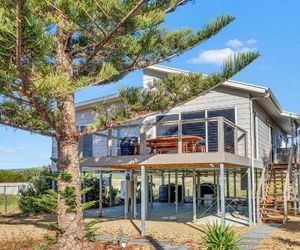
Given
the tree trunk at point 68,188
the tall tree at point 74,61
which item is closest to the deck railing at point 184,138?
the tall tree at point 74,61

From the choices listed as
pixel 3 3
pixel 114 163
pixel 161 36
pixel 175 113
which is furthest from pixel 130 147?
pixel 3 3

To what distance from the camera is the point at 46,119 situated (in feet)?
28.1

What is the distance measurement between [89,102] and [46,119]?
31.6ft

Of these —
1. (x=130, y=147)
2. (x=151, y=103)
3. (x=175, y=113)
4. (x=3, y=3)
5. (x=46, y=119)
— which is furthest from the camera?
(x=175, y=113)

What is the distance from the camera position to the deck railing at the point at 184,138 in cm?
1134

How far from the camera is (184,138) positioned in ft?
37.9

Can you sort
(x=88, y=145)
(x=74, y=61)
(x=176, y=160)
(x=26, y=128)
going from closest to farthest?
(x=26, y=128), (x=74, y=61), (x=176, y=160), (x=88, y=145)

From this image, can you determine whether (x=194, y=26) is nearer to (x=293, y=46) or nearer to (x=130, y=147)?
(x=130, y=147)

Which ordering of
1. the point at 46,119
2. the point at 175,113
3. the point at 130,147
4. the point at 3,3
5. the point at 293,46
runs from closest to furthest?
the point at 3,3 < the point at 46,119 < the point at 130,147 < the point at 175,113 < the point at 293,46

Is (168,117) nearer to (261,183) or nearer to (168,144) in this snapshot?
(168,144)

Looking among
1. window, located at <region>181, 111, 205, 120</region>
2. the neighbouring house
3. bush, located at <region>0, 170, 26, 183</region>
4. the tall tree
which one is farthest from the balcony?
bush, located at <region>0, 170, 26, 183</region>

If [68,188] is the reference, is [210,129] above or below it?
above

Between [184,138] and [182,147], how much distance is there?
0.35 metres

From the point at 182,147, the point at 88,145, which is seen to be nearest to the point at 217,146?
the point at 182,147
